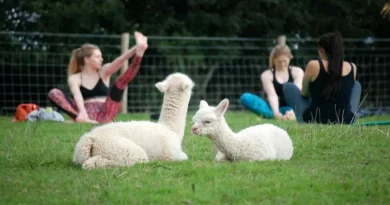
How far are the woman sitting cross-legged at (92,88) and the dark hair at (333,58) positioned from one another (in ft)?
9.32

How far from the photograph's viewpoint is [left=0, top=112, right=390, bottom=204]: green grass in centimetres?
511

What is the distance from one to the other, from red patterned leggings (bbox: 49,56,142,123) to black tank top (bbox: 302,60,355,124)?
8.62ft

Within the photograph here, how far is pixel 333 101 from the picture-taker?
33.0 ft

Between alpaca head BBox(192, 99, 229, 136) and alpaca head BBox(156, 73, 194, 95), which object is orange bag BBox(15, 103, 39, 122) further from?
alpaca head BBox(192, 99, 229, 136)

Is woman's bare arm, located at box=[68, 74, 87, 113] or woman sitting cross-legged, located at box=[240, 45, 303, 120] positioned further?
woman sitting cross-legged, located at box=[240, 45, 303, 120]

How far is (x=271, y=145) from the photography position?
6.65 metres

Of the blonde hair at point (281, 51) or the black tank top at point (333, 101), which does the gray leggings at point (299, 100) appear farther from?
the blonde hair at point (281, 51)

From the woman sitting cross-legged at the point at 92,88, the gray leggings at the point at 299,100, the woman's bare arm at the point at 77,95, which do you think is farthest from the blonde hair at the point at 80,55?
the gray leggings at the point at 299,100

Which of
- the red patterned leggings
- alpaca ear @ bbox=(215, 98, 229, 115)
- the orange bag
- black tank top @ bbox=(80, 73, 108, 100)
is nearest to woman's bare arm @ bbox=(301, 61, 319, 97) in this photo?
the red patterned leggings

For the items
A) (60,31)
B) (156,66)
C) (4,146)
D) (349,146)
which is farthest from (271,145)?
(60,31)

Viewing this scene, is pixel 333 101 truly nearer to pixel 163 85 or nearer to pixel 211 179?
pixel 163 85

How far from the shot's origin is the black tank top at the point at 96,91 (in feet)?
39.2

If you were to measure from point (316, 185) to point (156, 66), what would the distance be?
502 inches

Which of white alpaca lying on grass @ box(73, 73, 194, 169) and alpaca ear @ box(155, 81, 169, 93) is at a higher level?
alpaca ear @ box(155, 81, 169, 93)
